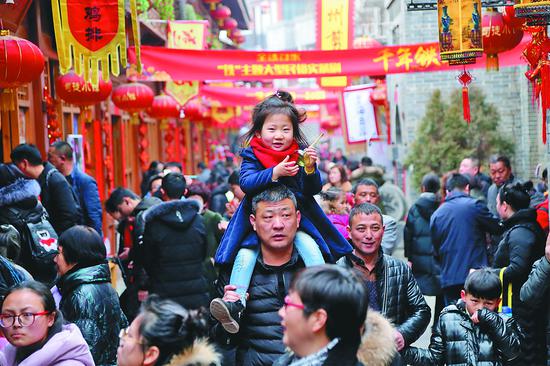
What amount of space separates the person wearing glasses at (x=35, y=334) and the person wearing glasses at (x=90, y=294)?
0.89 meters

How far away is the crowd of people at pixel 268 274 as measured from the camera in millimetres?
3992

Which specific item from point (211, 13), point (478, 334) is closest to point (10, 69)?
point (478, 334)

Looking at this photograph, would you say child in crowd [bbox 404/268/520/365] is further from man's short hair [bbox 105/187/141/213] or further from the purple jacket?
man's short hair [bbox 105/187/141/213]

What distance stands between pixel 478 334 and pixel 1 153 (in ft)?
23.4

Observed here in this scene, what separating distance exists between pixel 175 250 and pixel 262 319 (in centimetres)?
425

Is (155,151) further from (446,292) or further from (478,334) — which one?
(478,334)

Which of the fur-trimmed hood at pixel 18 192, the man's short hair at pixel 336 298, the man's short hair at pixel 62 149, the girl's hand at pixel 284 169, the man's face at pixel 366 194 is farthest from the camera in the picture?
the man's short hair at pixel 62 149

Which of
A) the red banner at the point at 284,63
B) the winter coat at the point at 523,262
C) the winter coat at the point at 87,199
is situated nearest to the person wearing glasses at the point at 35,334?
the winter coat at the point at 523,262

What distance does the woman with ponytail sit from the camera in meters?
7.25

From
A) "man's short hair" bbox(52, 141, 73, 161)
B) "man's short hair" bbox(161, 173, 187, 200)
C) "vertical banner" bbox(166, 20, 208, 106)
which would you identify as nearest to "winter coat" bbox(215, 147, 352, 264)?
"man's short hair" bbox(161, 173, 187, 200)

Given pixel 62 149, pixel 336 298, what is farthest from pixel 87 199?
pixel 336 298

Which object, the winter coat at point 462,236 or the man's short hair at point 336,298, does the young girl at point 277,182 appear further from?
the winter coat at point 462,236

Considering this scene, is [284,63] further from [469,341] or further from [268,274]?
[268,274]

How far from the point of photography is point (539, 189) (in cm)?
1211
